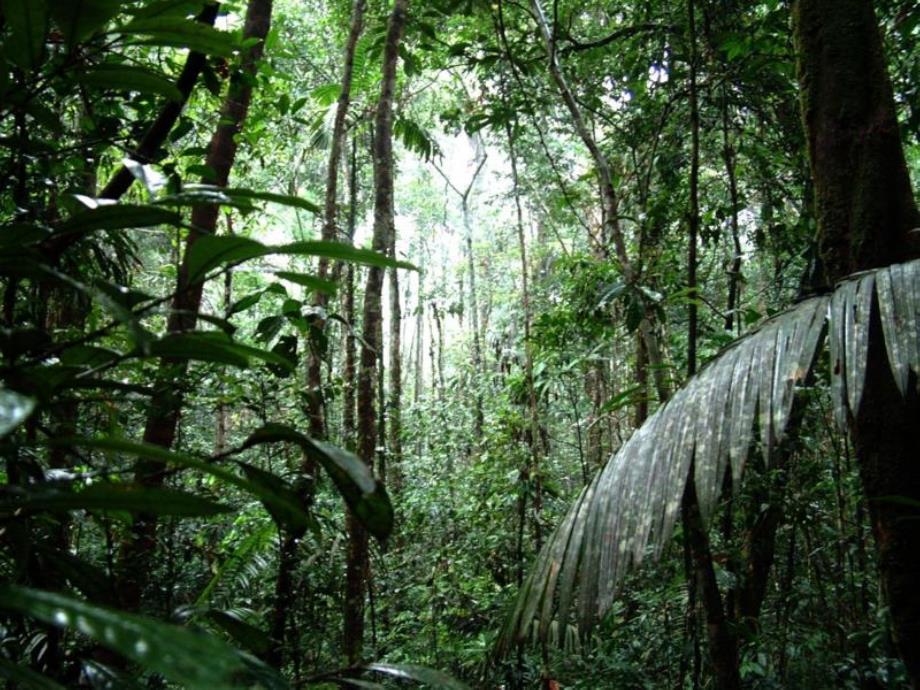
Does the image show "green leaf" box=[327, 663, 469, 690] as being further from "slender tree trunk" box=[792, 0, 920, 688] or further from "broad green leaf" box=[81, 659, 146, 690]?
"slender tree trunk" box=[792, 0, 920, 688]

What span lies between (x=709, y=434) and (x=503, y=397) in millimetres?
4450

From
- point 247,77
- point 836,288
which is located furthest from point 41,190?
point 836,288

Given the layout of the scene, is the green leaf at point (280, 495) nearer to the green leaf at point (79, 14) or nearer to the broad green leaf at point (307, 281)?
the broad green leaf at point (307, 281)

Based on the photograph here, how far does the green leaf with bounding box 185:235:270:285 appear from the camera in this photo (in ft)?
2.23

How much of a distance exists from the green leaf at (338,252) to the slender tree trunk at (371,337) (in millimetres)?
2653

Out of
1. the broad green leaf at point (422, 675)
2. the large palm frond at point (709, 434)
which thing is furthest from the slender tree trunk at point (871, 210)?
the broad green leaf at point (422, 675)

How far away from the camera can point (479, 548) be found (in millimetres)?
4852

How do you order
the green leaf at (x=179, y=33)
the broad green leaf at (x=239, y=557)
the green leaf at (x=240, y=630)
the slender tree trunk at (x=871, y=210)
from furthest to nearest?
the broad green leaf at (x=239, y=557), the slender tree trunk at (x=871, y=210), the green leaf at (x=240, y=630), the green leaf at (x=179, y=33)

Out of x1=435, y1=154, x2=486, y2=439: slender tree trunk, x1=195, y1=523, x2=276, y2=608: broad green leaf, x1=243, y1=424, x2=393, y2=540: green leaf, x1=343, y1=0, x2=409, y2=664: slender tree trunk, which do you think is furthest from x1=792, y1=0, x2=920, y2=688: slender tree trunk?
x1=435, y1=154, x2=486, y2=439: slender tree trunk

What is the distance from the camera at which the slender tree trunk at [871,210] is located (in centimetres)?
139

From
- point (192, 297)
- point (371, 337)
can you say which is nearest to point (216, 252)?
point (192, 297)

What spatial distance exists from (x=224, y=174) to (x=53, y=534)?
5.60 feet

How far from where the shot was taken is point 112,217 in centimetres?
67

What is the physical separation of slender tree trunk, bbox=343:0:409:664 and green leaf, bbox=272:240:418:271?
104 inches
